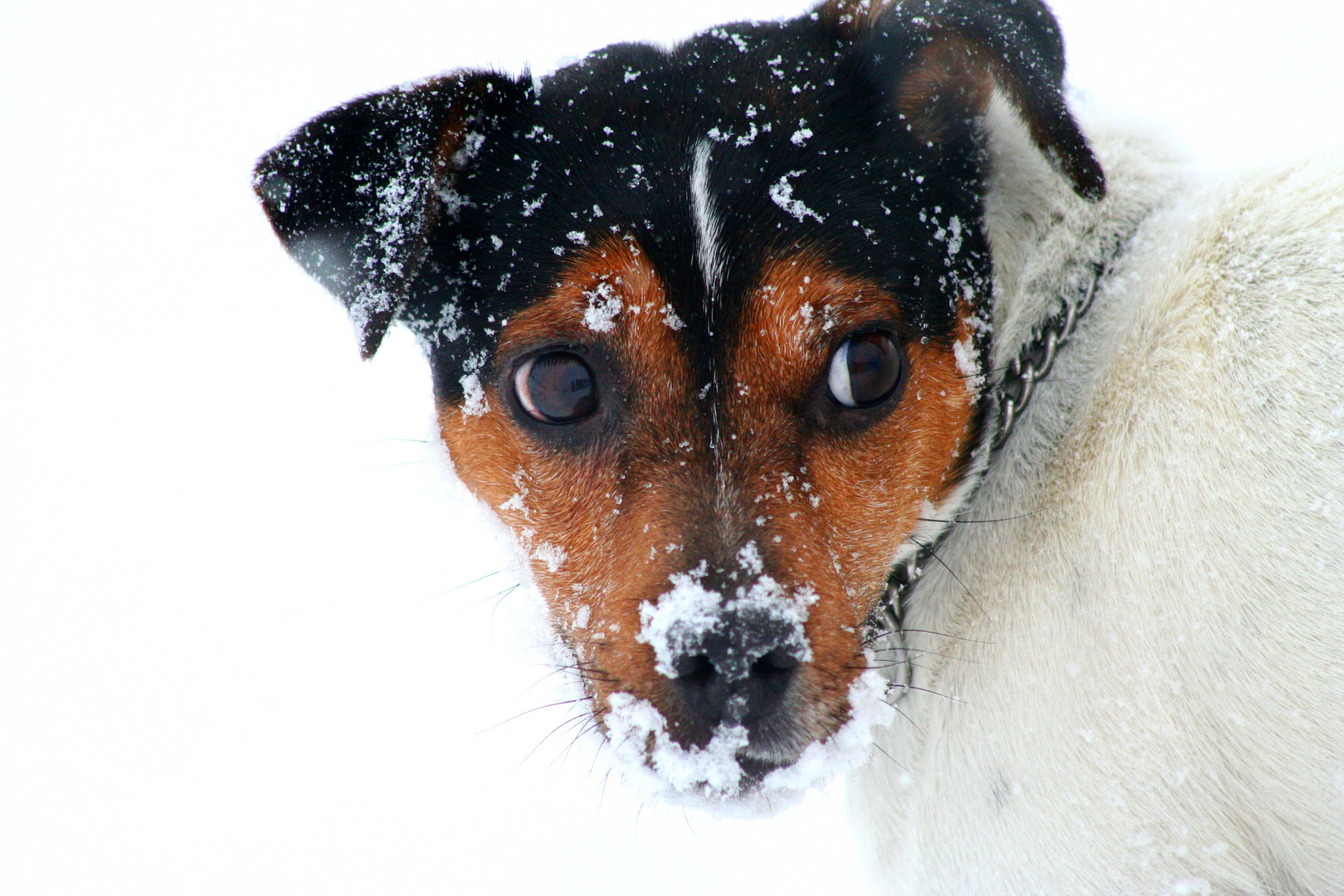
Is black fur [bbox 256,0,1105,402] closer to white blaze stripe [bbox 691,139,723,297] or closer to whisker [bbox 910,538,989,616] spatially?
white blaze stripe [bbox 691,139,723,297]

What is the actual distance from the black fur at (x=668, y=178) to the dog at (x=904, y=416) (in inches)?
0.4

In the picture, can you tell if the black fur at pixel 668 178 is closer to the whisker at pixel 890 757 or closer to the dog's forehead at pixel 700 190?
the dog's forehead at pixel 700 190

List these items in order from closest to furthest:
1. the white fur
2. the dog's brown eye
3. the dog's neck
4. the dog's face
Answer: the white fur, the dog's face, the dog's brown eye, the dog's neck

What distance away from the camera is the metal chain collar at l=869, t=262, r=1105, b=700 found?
8.37 ft

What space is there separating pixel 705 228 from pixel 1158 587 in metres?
1.43

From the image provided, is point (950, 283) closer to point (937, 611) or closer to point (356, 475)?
point (937, 611)

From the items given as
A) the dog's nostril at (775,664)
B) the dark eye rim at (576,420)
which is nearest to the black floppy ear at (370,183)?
the dark eye rim at (576,420)

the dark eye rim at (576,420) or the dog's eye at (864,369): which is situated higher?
the dog's eye at (864,369)

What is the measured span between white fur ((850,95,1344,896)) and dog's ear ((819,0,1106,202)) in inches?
8.1

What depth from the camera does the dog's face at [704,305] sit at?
2.28 meters

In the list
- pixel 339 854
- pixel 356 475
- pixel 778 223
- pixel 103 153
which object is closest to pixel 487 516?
pixel 778 223

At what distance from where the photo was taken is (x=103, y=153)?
7.58 metres

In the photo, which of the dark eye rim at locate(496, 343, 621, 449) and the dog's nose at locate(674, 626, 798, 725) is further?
the dark eye rim at locate(496, 343, 621, 449)

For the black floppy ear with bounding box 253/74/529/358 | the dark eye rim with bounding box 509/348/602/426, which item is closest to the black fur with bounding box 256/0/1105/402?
the black floppy ear with bounding box 253/74/529/358
